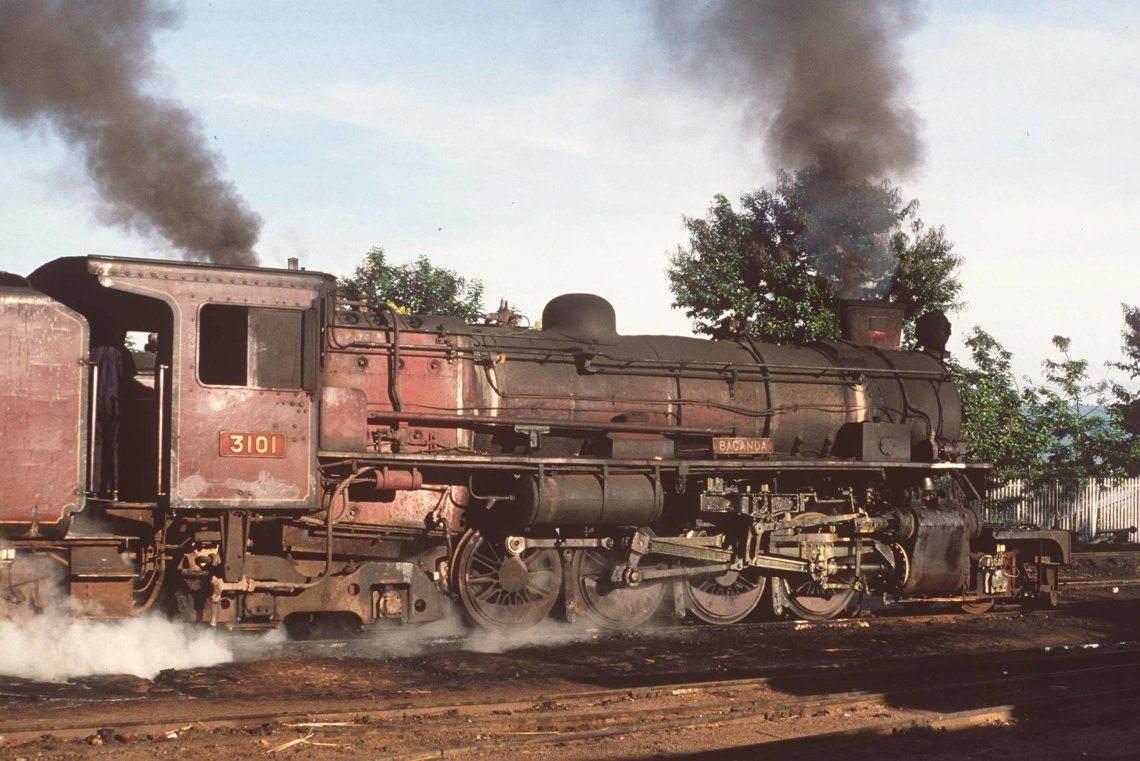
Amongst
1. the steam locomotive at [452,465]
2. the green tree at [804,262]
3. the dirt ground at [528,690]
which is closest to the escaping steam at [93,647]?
the steam locomotive at [452,465]

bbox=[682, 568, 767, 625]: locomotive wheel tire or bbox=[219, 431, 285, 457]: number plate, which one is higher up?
bbox=[219, 431, 285, 457]: number plate

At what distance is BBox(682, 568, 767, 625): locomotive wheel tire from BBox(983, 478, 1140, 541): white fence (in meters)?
17.9

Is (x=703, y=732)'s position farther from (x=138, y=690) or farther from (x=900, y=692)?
(x=138, y=690)

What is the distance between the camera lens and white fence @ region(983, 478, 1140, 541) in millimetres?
30297

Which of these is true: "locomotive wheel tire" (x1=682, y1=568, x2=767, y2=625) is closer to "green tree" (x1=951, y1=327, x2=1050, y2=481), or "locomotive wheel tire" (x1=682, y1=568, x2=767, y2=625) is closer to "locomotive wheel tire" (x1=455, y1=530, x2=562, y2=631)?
"locomotive wheel tire" (x1=455, y1=530, x2=562, y2=631)

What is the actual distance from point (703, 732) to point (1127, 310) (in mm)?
31677

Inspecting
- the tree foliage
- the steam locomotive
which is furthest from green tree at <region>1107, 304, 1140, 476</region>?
the steam locomotive

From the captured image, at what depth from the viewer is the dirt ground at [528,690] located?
763cm

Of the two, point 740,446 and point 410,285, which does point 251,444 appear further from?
point 410,285

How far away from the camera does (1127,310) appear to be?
35.4m

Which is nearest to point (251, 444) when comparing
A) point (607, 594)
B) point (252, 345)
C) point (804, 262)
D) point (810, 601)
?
point (252, 345)

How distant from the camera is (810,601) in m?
14.1

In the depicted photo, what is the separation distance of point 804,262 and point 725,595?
12556 millimetres

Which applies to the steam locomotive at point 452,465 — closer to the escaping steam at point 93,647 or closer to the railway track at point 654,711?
the escaping steam at point 93,647
